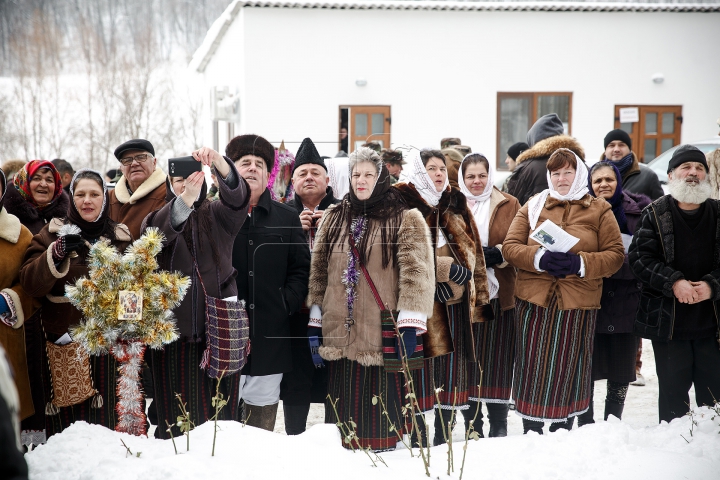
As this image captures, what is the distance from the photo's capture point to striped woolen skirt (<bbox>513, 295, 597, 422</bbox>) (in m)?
4.10

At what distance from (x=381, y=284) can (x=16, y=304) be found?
76.2 inches

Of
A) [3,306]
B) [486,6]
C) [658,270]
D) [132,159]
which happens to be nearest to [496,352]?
[658,270]

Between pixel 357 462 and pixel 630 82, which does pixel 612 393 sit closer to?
pixel 357 462

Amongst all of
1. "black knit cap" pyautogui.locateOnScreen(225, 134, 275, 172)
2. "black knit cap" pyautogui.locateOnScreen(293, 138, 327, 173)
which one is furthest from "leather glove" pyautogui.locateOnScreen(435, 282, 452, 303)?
"black knit cap" pyautogui.locateOnScreen(225, 134, 275, 172)

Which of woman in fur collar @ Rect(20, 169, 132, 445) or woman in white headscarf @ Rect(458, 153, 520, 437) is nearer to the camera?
woman in fur collar @ Rect(20, 169, 132, 445)

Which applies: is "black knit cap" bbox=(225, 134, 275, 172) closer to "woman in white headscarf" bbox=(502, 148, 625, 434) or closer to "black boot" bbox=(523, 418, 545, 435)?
"woman in white headscarf" bbox=(502, 148, 625, 434)

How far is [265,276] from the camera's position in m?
3.80

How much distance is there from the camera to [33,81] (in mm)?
8672

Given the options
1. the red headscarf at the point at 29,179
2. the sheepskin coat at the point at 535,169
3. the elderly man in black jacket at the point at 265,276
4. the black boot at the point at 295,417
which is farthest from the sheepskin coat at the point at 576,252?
the red headscarf at the point at 29,179

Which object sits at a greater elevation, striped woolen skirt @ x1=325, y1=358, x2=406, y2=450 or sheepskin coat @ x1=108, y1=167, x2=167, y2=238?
sheepskin coat @ x1=108, y1=167, x2=167, y2=238

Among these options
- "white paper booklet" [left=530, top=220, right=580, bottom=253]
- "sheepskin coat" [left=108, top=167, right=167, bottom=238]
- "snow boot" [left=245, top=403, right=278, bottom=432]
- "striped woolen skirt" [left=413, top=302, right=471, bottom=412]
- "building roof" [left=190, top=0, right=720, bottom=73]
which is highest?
"building roof" [left=190, top=0, right=720, bottom=73]

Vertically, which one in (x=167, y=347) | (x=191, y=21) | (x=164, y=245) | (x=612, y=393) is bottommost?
(x=612, y=393)

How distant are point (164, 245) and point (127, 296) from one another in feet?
1.17

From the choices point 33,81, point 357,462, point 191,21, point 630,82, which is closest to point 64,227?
point 357,462
